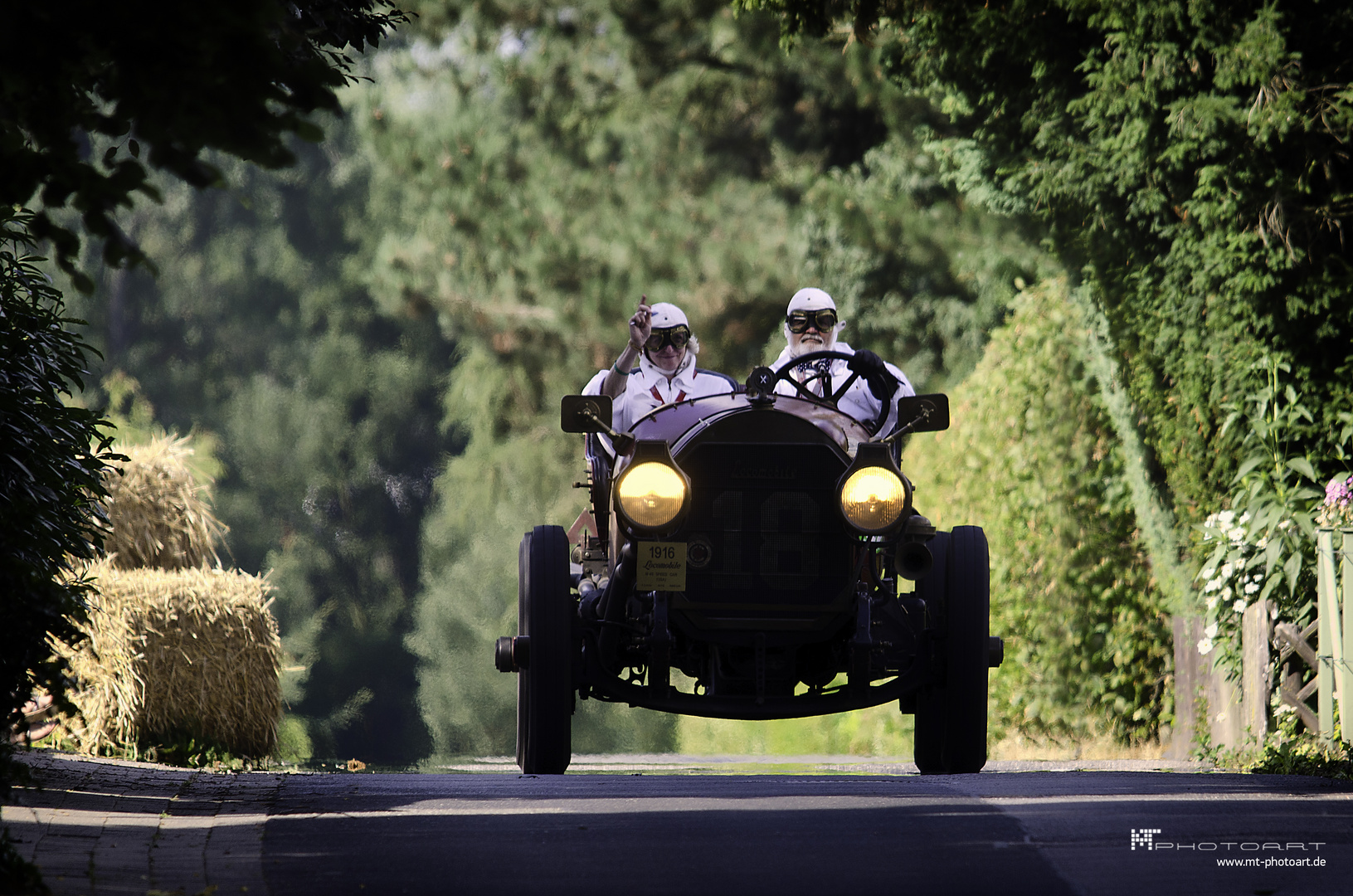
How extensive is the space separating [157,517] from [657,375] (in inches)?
206

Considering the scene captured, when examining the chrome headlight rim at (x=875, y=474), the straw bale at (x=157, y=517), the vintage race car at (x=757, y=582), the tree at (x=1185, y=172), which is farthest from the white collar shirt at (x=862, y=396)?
the straw bale at (x=157, y=517)

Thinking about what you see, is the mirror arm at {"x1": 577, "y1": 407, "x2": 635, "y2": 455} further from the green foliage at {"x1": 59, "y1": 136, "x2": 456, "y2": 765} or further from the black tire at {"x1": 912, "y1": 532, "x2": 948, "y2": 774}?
the green foliage at {"x1": 59, "y1": 136, "x2": 456, "y2": 765}

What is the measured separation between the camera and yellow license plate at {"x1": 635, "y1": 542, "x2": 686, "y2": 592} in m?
6.79

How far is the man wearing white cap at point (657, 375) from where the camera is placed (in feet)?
27.7

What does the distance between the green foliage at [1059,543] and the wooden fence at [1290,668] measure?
4.40 ft

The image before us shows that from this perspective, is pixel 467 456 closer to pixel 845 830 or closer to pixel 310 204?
pixel 310 204

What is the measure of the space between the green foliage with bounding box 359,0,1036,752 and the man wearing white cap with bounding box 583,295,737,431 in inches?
411

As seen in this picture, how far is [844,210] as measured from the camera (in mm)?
20938

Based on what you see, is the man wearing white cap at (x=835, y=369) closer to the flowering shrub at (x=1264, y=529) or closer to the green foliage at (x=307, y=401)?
the flowering shrub at (x=1264, y=529)

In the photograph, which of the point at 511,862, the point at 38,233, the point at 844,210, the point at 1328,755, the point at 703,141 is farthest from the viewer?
the point at 703,141

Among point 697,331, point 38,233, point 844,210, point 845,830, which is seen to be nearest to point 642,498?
point 845,830

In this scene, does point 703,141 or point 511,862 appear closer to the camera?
point 511,862

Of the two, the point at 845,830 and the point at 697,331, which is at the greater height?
the point at 697,331

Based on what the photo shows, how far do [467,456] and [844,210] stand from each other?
1299cm
